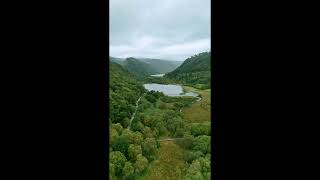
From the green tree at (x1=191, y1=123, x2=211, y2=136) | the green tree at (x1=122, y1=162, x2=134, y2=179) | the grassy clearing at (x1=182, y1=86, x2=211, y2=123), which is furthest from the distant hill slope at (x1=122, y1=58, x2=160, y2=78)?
the green tree at (x1=122, y1=162, x2=134, y2=179)

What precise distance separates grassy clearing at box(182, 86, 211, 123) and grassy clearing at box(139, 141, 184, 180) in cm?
23

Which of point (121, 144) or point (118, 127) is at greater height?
point (118, 127)

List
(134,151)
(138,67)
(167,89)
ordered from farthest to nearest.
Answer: (138,67) < (167,89) < (134,151)

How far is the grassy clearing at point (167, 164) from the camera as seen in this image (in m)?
2.04

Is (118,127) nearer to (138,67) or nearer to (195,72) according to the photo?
(138,67)

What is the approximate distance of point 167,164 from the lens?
2.10m

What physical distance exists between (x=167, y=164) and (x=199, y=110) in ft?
1.45

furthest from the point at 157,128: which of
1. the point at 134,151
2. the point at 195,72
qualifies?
the point at 195,72

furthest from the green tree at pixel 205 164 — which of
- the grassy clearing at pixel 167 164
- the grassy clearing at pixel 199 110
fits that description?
the grassy clearing at pixel 199 110

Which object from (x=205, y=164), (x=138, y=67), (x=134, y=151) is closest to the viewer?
(x=205, y=164)

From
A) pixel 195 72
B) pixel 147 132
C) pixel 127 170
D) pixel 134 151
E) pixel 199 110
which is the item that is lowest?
pixel 127 170

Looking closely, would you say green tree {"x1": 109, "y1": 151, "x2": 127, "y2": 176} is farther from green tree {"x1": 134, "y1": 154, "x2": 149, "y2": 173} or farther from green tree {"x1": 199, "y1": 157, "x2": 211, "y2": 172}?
green tree {"x1": 199, "y1": 157, "x2": 211, "y2": 172}
